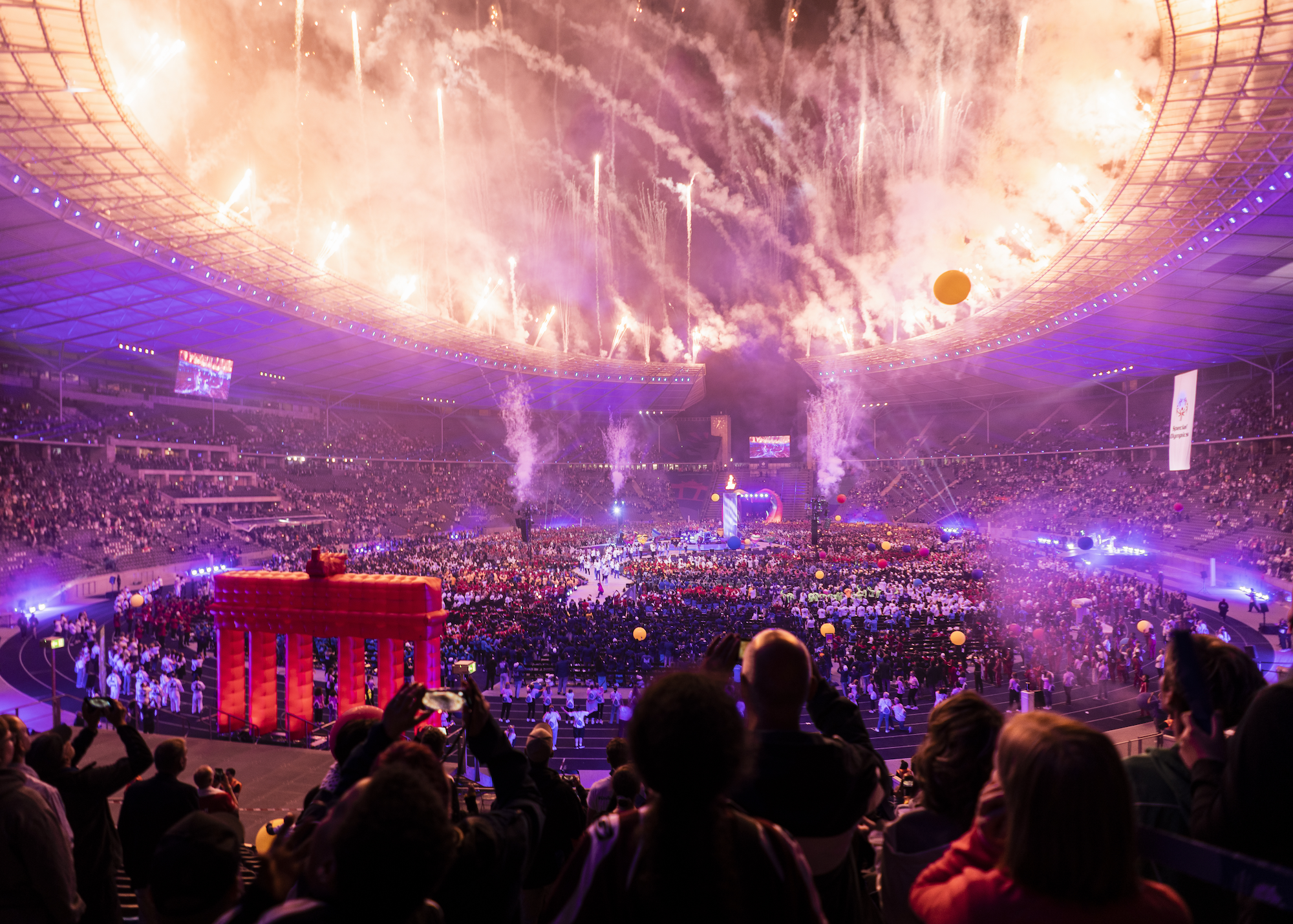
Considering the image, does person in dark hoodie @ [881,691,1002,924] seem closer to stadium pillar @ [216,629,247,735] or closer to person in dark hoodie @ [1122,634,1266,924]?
person in dark hoodie @ [1122,634,1266,924]

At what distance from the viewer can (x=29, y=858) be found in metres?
2.92

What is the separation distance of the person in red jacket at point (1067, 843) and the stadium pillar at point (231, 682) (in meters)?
14.4

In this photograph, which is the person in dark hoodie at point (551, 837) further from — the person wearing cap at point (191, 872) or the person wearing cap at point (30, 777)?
the person wearing cap at point (30, 777)

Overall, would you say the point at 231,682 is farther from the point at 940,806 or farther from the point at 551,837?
the point at 940,806

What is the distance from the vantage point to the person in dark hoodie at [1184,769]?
209 cm

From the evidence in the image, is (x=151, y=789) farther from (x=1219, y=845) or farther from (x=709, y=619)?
(x=709, y=619)

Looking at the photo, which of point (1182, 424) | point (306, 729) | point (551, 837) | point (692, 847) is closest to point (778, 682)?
point (692, 847)

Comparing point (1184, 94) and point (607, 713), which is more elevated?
point (1184, 94)

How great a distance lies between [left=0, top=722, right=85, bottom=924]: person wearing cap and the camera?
114 inches

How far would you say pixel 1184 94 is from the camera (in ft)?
58.9

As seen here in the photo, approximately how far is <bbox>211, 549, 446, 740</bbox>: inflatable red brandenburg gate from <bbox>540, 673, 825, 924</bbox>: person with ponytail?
Result: 1077 centimetres

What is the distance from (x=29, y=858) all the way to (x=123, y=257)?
3011 centimetres

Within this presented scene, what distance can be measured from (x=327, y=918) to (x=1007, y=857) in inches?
60.3

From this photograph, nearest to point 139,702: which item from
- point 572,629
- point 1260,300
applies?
point 572,629
